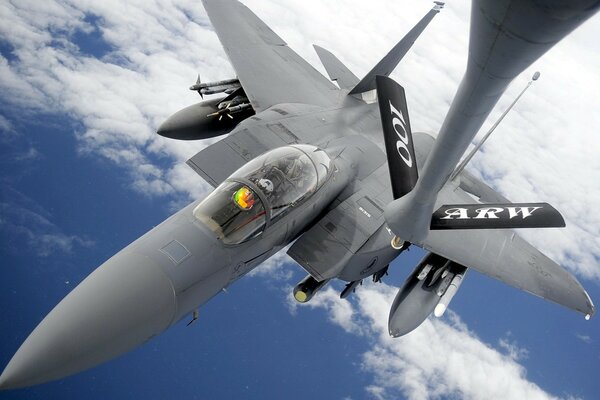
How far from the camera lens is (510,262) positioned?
10.5 metres

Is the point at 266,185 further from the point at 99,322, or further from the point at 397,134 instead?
the point at 99,322

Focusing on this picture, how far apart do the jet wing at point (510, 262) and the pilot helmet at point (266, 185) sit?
3505 millimetres

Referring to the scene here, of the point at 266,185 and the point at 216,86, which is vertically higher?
the point at 266,185

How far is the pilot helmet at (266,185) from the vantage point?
26.3 ft

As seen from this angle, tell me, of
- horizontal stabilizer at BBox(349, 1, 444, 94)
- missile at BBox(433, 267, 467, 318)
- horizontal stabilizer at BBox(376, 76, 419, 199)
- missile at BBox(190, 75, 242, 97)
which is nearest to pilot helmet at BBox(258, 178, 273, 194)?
horizontal stabilizer at BBox(376, 76, 419, 199)

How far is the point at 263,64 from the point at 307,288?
7.95m

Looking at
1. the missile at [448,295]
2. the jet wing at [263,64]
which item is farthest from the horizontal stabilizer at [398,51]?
the missile at [448,295]

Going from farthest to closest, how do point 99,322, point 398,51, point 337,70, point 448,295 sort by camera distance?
point 337,70 → point 398,51 → point 448,295 → point 99,322

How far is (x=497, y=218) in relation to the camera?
5.86 meters

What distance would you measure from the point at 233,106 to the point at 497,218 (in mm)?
9491

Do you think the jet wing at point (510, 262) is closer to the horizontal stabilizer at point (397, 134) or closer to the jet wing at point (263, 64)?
the horizontal stabilizer at point (397, 134)

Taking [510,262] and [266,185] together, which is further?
[510,262]

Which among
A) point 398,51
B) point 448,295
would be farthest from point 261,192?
point 398,51

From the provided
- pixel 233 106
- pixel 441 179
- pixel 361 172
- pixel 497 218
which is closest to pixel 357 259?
pixel 361 172
